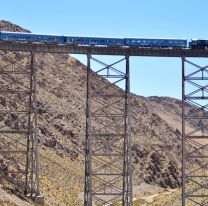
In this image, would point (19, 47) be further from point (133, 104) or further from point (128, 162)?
point (133, 104)

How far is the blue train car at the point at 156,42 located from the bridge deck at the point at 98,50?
0.32 m

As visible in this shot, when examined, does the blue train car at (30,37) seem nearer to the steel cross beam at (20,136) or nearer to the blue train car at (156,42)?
the steel cross beam at (20,136)

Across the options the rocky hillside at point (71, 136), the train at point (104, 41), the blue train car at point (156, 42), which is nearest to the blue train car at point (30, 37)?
the train at point (104, 41)

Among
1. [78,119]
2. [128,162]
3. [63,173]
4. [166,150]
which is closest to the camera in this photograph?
[128,162]

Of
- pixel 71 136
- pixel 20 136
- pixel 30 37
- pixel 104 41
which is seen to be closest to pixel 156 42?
pixel 104 41

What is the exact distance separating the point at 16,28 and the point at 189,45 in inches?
3520

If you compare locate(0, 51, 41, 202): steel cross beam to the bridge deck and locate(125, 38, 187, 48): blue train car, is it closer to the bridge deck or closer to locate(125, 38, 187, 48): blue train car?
the bridge deck

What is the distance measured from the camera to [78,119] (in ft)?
342

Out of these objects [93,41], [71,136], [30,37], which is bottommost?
[71,136]

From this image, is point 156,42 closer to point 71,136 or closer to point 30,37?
point 30,37

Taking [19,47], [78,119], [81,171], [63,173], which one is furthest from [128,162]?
[78,119]

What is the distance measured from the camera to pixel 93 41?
45250mm

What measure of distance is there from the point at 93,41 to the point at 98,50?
824 mm

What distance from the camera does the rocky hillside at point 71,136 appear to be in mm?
78312
